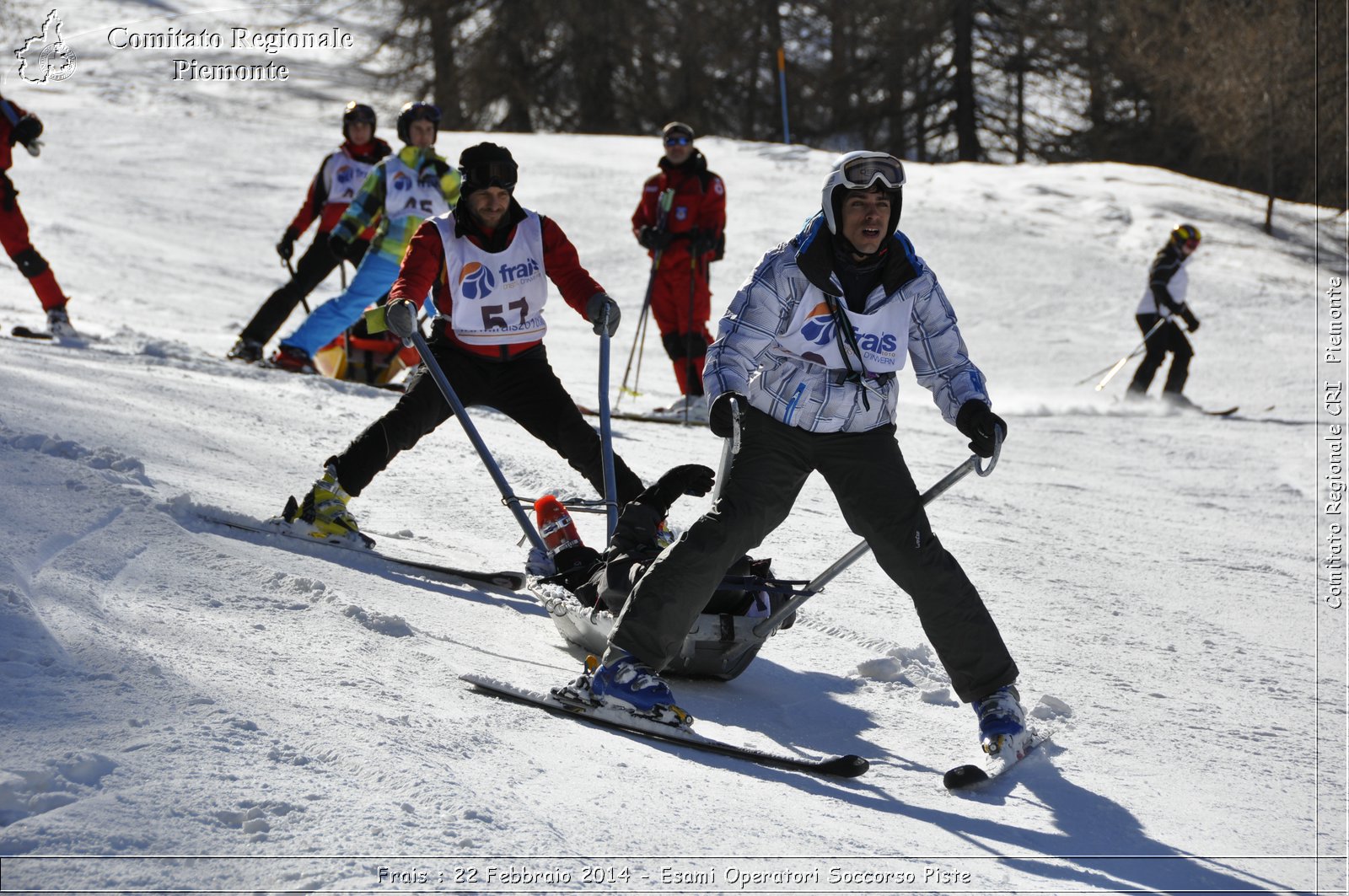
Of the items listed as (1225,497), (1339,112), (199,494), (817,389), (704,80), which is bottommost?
(1225,497)

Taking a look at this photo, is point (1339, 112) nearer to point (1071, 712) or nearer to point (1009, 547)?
point (1009, 547)

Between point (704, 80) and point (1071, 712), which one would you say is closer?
point (1071, 712)

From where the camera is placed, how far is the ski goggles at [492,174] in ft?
15.4

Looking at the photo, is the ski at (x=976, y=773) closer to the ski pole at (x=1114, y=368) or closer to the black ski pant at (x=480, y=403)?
the black ski pant at (x=480, y=403)

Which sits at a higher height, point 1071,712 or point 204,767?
point 204,767

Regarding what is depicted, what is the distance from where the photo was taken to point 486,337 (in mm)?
4973

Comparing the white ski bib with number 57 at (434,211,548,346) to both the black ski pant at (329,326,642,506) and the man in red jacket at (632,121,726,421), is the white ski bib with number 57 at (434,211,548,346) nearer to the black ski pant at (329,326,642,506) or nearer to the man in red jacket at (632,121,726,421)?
the black ski pant at (329,326,642,506)

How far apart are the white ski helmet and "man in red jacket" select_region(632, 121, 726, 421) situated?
5365 mm

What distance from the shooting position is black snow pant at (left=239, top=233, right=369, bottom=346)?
911cm

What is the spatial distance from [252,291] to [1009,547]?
10.6m

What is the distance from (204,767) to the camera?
9.01ft

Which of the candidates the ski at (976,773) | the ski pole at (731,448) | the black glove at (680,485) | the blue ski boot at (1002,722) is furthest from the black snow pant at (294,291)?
the ski at (976,773)

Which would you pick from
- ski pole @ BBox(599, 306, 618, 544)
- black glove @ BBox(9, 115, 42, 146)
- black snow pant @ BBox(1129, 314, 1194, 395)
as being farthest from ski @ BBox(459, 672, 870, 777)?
black snow pant @ BBox(1129, 314, 1194, 395)

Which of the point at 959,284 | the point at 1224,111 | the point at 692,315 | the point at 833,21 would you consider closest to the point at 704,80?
the point at 833,21
